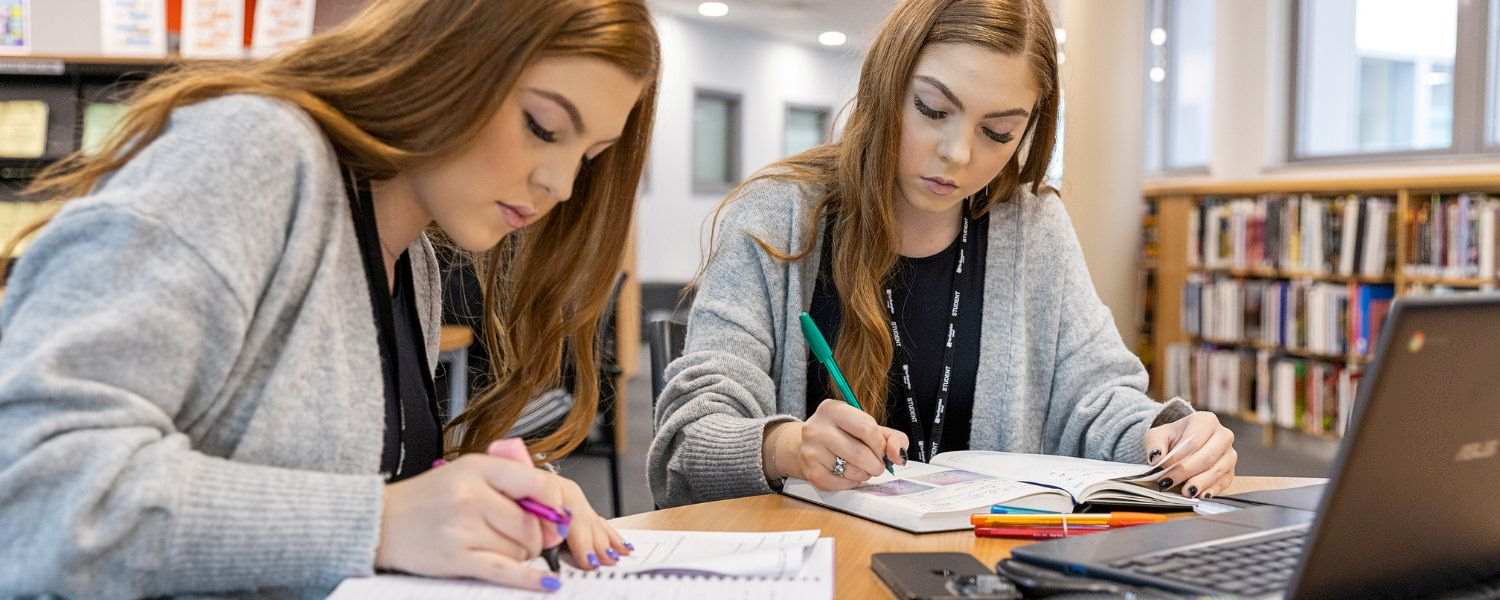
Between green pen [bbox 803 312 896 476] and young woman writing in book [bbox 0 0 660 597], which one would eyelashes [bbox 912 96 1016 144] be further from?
young woman writing in book [bbox 0 0 660 597]

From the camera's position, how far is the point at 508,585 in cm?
85

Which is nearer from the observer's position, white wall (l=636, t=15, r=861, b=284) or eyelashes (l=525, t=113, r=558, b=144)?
eyelashes (l=525, t=113, r=558, b=144)

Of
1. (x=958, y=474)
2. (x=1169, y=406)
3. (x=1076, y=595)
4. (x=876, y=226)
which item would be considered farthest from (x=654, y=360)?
(x=1076, y=595)

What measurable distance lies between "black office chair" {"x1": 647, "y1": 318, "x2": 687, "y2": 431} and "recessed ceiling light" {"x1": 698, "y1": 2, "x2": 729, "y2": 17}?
8009 millimetres

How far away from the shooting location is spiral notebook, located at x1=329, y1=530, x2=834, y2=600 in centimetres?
83

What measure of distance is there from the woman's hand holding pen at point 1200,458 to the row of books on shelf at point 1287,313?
11.7ft

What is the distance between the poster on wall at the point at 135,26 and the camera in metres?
3.54

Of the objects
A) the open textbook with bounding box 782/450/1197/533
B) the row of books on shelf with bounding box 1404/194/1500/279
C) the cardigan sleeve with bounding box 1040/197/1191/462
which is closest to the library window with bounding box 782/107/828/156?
the row of books on shelf with bounding box 1404/194/1500/279

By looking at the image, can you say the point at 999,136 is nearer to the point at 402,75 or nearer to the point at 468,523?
the point at 402,75

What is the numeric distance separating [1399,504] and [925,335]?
943 mm

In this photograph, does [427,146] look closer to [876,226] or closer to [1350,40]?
[876,226]

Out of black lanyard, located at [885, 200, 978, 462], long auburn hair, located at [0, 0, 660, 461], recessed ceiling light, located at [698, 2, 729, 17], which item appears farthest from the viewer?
recessed ceiling light, located at [698, 2, 729, 17]

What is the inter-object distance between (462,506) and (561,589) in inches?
3.8

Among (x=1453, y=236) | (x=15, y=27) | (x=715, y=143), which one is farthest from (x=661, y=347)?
(x=715, y=143)
